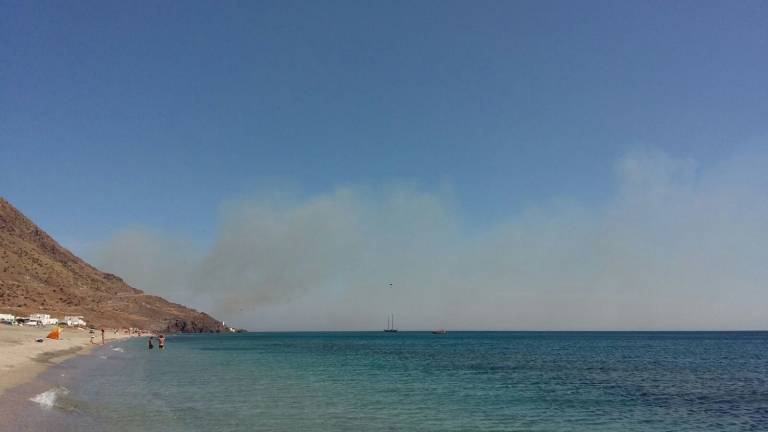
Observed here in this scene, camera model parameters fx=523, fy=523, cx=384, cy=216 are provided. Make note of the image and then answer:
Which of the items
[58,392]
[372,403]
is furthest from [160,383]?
[372,403]

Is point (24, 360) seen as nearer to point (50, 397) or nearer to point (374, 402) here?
point (50, 397)

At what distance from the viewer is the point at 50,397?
3219 centimetres

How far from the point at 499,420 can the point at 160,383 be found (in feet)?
96.3

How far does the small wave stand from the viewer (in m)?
29.7

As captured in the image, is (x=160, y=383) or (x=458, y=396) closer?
(x=458, y=396)

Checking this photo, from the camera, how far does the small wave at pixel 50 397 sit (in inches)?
1169

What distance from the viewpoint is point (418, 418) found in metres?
29.5

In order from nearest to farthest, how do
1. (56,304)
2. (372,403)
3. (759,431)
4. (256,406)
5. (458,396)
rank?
1. (759,431)
2. (256,406)
3. (372,403)
4. (458,396)
5. (56,304)

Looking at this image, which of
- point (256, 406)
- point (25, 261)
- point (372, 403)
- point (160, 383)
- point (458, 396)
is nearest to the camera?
point (256, 406)

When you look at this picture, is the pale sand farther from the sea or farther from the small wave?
the small wave

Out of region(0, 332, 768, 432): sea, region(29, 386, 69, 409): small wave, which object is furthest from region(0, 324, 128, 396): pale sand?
region(29, 386, 69, 409): small wave

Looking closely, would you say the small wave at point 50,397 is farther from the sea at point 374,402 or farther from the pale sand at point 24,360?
the pale sand at point 24,360

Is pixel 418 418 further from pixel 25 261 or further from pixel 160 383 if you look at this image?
pixel 25 261

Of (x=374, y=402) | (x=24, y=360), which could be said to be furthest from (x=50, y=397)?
(x=24, y=360)
